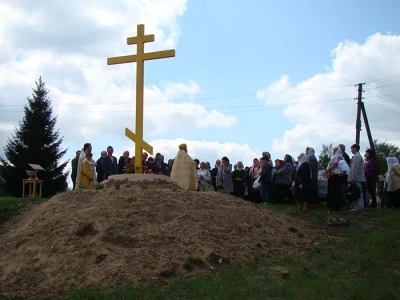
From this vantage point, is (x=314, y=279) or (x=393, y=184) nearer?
(x=314, y=279)

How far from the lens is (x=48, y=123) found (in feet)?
93.8

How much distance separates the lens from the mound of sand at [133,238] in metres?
8.12

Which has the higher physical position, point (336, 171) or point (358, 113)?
point (358, 113)

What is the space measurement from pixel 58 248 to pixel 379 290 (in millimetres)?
5252

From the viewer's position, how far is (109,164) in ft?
49.2

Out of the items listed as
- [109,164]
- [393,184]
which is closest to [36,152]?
[109,164]

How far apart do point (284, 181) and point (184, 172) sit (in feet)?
11.5

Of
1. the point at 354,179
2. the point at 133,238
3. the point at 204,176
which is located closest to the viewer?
the point at 133,238

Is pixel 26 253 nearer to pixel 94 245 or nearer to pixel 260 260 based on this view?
pixel 94 245

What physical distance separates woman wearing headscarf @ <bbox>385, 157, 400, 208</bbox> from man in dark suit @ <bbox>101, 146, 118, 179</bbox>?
24.8 ft

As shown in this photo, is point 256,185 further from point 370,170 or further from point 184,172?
point 184,172

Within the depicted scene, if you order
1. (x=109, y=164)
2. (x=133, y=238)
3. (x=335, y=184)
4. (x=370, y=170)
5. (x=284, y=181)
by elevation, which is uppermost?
(x=109, y=164)

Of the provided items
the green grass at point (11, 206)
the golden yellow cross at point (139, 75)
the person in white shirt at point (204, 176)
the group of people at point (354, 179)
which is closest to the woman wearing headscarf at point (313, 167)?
the group of people at point (354, 179)

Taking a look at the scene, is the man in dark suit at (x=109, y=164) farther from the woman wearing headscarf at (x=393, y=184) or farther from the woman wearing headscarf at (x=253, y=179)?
the woman wearing headscarf at (x=393, y=184)
